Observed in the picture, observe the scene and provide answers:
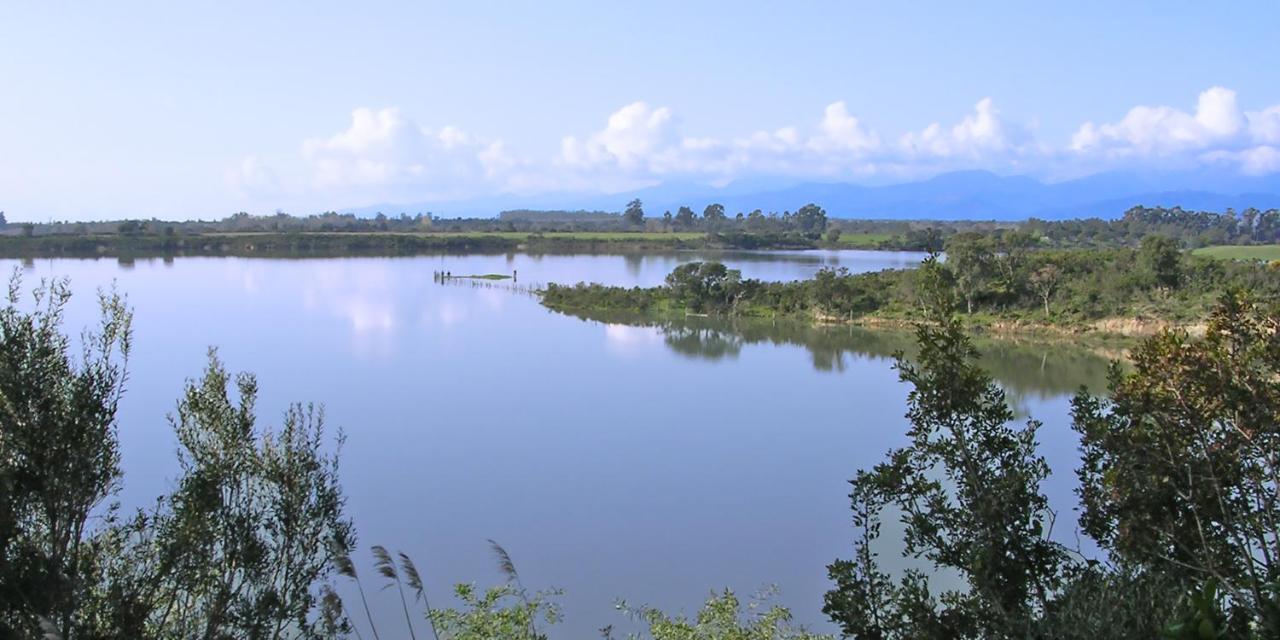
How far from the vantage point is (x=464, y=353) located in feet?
108

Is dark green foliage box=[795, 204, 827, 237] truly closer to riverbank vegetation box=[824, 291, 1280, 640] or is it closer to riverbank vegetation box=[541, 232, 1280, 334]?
riverbank vegetation box=[541, 232, 1280, 334]

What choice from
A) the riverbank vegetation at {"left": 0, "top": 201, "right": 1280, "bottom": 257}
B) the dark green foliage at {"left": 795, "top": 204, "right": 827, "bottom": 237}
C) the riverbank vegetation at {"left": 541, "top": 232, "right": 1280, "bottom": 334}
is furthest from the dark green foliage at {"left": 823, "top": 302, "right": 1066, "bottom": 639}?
the dark green foliage at {"left": 795, "top": 204, "right": 827, "bottom": 237}

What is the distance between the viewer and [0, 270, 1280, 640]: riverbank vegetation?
4621 millimetres

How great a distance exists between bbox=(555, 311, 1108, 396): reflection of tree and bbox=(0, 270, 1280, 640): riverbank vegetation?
2063 cm

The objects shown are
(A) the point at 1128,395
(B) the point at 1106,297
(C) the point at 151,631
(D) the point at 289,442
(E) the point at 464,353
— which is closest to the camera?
(A) the point at 1128,395

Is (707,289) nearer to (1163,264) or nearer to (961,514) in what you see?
(1163,264)

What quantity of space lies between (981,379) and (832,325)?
36316 millimetres

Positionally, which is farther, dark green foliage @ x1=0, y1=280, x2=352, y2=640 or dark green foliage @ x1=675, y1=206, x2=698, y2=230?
dark green foliage @ x1=675, y1=206, x2=698, y2=230

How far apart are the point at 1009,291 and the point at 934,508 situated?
3807 cm

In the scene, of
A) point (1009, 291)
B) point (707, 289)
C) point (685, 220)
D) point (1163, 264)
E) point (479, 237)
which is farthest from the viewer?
point (685, 220)

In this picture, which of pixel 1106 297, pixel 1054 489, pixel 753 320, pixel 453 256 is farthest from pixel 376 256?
pixel 1054 489

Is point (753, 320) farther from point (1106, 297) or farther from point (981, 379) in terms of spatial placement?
point (981, 379)

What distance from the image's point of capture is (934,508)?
5039 millimetres

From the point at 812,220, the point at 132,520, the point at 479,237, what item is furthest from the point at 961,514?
the point at 812,220
